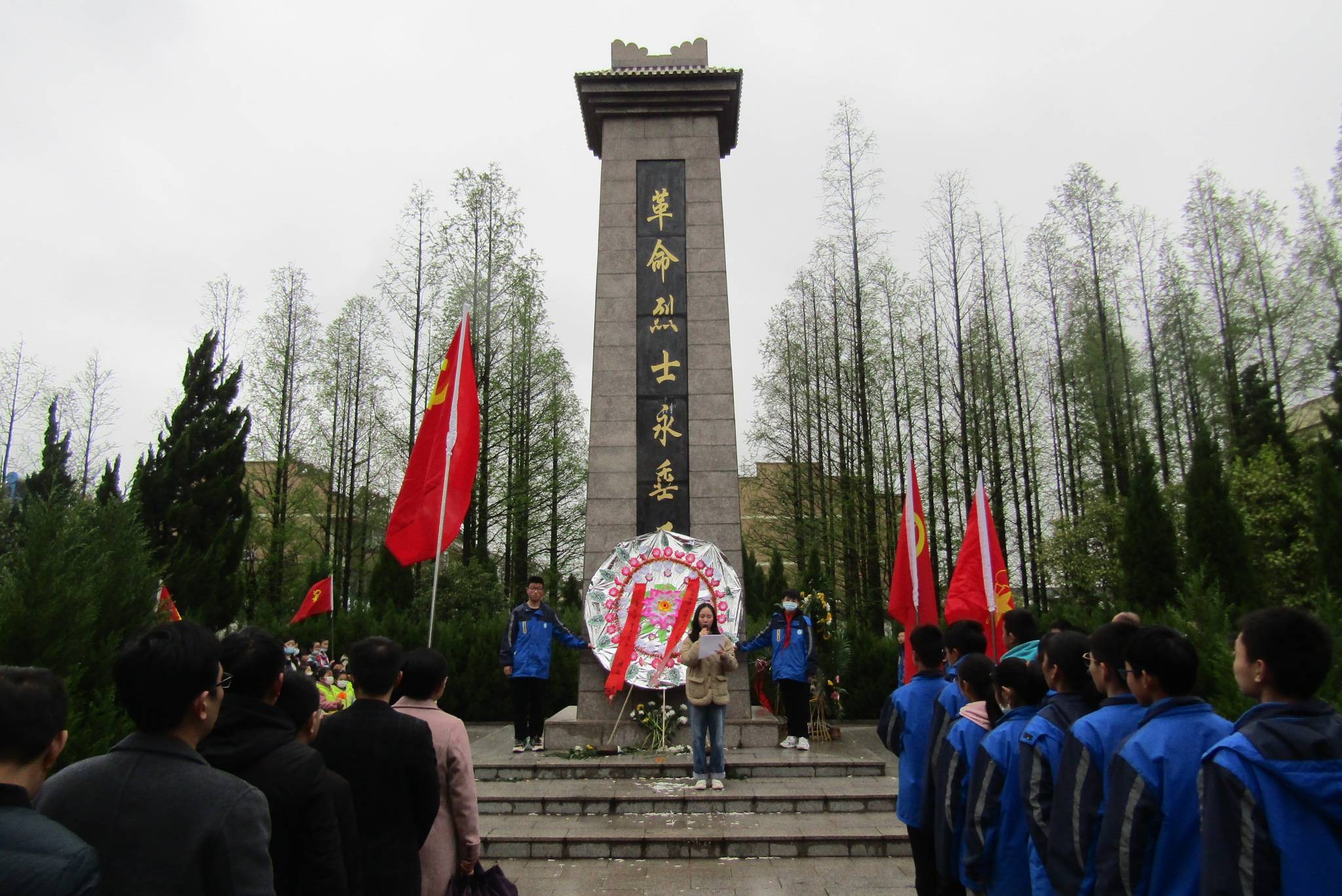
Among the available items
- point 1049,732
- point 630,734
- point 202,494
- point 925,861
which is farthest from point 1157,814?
point 202,494

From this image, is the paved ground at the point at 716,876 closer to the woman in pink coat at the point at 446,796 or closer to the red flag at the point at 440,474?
the red flag at the point at 440,474

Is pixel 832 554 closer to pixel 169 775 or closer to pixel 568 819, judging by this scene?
pixel 568 819

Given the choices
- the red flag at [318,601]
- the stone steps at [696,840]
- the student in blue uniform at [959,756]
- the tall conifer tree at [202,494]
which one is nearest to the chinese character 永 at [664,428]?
the stone steps at [696,840]

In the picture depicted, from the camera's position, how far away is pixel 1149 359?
688 inches

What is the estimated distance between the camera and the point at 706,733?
264 inches

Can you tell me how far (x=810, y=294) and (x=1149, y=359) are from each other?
7247 millimetres

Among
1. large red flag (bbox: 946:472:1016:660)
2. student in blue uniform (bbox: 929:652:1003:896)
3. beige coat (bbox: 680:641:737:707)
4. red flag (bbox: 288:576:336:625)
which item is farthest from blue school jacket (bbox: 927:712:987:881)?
red flag (bbox: 288:576:336:625)

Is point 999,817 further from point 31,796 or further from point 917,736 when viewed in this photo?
point 31,796

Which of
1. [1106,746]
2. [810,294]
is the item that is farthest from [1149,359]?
[1106,746]

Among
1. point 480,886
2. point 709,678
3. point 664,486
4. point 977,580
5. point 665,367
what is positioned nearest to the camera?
point 480,886

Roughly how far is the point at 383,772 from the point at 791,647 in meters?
5.77

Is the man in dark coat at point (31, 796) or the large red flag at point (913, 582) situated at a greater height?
the large red flag at point (913, 582)

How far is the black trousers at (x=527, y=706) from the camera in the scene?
7918 mm

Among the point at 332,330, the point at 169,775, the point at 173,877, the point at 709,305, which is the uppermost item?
the point at 332,330
